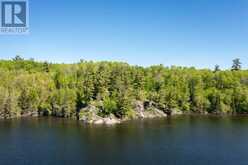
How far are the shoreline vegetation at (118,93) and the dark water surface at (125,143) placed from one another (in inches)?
522

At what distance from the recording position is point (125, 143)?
268 feet

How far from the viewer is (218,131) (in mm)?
97812

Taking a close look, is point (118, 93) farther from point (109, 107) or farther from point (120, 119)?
point (120, 119)

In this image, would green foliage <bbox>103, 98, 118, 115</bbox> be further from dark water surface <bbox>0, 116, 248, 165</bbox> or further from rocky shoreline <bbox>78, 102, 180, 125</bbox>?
dark water surface <bbox>0, 116, 248, 165</bbox>

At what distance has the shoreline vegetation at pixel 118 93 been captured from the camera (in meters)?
125

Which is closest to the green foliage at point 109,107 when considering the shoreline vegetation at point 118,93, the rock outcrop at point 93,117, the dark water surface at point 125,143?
the shoreline vegetation at point 118,93

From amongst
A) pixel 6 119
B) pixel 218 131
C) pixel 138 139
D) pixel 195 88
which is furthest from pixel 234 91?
pixel 6 119

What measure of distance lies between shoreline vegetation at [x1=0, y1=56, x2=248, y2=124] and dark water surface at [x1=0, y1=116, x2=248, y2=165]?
1325cm

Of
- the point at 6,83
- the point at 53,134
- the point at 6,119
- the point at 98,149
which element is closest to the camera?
the point at 98,149

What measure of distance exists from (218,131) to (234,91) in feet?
177

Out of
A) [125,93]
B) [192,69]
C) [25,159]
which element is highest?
[192,69]

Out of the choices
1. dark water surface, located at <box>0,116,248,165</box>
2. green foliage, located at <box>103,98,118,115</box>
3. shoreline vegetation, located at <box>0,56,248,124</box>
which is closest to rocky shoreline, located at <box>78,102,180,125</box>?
shoreline vegetation, located at <box>0,56,248,124</box>

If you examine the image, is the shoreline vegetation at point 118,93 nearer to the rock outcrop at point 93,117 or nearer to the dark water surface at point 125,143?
the rock outcrop at point 93,117

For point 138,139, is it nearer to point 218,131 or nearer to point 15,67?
point 218,131
